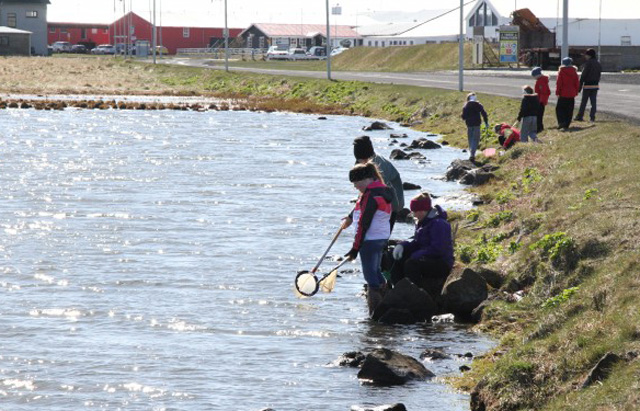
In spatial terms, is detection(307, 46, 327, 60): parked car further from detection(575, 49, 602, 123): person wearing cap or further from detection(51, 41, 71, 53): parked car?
detection(575, 49, 602, 123): person wearing cap

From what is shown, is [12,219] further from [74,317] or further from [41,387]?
[41,387]

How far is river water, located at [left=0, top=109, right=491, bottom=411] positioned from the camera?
1279 cm

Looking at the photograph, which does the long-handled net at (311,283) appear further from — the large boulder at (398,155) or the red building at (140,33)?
the red building at (140,33)

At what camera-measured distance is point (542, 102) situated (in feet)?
102

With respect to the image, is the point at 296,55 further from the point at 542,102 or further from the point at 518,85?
the point at 542,102

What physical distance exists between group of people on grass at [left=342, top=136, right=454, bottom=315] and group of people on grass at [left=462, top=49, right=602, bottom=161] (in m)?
13.5

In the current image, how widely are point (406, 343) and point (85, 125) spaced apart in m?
44.1

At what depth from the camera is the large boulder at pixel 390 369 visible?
12.7m

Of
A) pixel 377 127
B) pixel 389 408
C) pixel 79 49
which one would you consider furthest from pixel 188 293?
pixel 79 49

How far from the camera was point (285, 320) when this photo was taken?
16.2m

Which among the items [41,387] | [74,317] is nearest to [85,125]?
[74,317]

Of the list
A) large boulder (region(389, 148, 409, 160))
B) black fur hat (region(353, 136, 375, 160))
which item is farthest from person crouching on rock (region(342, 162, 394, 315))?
large boulder (region(389, 148, 409, 160))

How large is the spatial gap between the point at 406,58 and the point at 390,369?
9264cm

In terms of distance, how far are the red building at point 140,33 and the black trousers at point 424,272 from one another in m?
153
